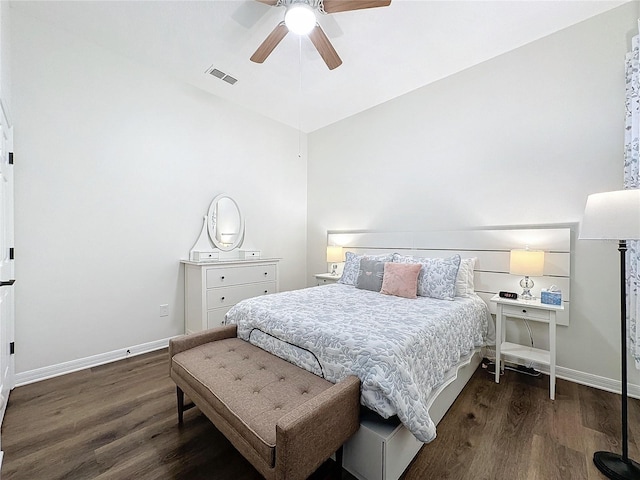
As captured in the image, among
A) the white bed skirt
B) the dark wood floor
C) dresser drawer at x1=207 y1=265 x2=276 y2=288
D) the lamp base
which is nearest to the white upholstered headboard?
the dark wood floor

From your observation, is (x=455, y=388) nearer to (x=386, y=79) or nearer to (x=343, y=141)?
(x=386, y=79)

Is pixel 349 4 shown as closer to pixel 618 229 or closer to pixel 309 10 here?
pixel 309 10

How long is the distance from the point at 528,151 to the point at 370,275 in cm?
193

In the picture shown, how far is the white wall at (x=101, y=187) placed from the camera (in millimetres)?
2432

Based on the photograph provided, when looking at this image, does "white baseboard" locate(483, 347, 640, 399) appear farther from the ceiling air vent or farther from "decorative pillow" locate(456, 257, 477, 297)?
the ceiling air vent

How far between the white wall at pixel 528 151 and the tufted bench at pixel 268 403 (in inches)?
93.6

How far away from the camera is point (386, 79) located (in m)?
3.27

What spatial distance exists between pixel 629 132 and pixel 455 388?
2.36m

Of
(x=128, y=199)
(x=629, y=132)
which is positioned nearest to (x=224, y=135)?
(x=128, y=199)

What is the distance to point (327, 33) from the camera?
2.56 metres

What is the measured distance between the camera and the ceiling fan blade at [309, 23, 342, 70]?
219cm

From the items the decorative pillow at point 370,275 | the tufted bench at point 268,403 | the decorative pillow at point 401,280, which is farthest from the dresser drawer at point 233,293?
the decorative pillow at point 401,280

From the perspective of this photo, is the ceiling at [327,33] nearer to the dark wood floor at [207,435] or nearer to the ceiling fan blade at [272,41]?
the ceiling fan blade at [272,41]

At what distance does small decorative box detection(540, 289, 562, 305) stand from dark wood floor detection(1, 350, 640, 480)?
720mm
